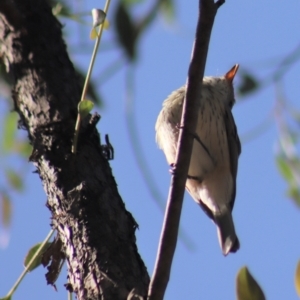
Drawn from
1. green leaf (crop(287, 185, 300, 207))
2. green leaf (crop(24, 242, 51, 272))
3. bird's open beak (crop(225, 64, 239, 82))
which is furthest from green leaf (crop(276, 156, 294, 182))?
bird's open beak (crop(225, 64, 239, 82))

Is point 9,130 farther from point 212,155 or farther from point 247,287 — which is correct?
point 212,155

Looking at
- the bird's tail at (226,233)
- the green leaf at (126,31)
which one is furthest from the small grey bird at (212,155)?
the green leaf at (126,31)

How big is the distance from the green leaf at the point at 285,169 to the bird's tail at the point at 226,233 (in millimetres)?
1328

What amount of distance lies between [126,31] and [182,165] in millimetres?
401

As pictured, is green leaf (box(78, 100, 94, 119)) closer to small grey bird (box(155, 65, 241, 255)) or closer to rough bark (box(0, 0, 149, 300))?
rough bark (box(0, 0, 149, 300))

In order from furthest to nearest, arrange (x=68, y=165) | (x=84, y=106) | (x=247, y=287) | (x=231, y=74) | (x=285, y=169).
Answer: (x=231, y=74)
(x=285, y=169)
(x=68, y=165)
(x=84, y=106)
(x=247, y=287)

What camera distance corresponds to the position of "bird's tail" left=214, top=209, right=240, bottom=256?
141 inches

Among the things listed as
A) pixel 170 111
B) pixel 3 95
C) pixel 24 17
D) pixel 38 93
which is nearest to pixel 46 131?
pixel 38 93

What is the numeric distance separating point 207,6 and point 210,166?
2119 mm

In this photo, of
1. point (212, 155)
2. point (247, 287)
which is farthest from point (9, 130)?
point (212, 155)

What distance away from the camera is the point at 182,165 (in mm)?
1682

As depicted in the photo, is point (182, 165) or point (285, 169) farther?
point (285, 169)

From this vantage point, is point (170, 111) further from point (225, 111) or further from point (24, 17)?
point (24, 17)

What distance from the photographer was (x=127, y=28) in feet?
4.90
